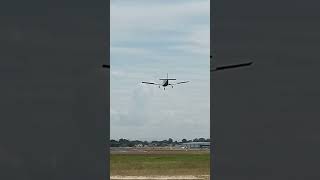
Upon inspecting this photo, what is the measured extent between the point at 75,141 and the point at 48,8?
1044 millimetres

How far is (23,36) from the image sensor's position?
399cm

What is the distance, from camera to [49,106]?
4.02 meters

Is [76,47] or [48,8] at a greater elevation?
[48,8]

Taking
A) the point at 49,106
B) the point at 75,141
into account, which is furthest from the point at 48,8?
the point at 75,141

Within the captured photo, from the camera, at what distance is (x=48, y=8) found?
4.01 m

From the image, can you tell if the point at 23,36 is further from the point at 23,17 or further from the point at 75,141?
the point at 75,141
